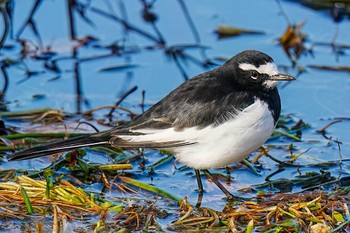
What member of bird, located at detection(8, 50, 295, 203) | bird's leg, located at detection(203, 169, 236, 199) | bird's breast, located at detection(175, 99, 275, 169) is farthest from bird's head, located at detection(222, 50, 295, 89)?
bird's leg, located at detection(203, 169, 236, 199)

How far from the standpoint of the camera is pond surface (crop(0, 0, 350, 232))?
7773 millimetres

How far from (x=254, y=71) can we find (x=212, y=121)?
0.54 meters

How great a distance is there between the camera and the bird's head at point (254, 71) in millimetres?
6899

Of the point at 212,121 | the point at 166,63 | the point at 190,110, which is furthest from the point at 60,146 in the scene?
the point at 166,63

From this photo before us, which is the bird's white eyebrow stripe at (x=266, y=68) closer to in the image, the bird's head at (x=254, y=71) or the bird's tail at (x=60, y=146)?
the bird's head at (x=254, y=71)

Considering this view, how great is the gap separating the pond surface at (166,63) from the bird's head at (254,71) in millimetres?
827

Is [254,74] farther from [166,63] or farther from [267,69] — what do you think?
[166,63]

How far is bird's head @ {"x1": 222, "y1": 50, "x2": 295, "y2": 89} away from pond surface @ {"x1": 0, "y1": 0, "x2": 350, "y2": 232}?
2.71ft

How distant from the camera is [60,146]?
693 centimetres

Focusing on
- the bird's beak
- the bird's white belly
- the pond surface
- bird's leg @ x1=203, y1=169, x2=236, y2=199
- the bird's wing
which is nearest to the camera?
the bird's white belly

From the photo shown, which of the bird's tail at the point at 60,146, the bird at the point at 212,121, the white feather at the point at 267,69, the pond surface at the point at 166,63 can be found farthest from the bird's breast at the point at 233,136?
the bird's tail at the point at 60,146

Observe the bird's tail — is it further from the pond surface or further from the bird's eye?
the bird's eye

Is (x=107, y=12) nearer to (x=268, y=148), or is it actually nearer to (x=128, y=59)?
(x=128, y=59)

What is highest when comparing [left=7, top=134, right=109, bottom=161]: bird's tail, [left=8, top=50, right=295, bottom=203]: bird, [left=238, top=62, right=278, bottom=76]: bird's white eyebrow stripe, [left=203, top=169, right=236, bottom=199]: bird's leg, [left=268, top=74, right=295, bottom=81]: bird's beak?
[left=238, top=62, right=278, bottom=76]: bird's white eyebrow stripe
